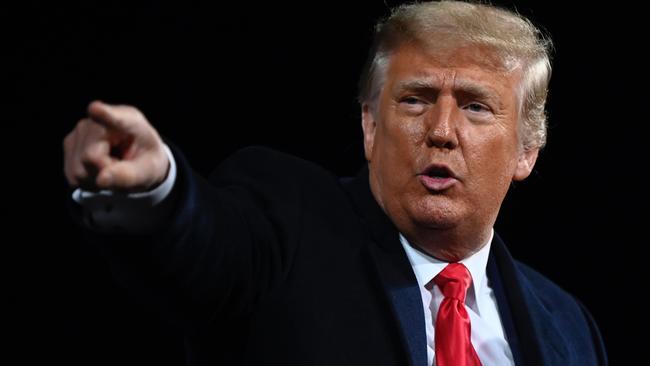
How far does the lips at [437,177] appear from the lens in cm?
168

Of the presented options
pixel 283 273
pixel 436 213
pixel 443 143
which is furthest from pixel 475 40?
pixel 283 273

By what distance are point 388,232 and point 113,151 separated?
0.63 metres

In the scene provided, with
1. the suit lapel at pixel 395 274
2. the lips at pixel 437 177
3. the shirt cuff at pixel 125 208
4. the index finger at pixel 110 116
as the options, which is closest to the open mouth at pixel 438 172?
the lips at pixel 437 177

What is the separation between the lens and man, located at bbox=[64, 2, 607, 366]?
50.7 inches

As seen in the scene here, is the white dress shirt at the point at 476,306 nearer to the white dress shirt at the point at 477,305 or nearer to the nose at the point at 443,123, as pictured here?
the white dress shirt at the point at 477,305

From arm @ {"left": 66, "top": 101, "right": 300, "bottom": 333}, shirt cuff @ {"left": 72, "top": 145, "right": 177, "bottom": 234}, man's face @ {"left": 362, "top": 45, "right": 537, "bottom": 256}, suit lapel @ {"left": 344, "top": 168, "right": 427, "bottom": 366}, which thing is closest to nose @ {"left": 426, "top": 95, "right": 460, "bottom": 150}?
man's face @ {"left": 362, "top": 45, "right": 537, "bottom": 256}

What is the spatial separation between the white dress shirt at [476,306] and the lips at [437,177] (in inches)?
4.3

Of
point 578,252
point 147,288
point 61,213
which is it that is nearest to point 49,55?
point 61,213

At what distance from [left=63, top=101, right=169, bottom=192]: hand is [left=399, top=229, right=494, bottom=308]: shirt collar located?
640mm

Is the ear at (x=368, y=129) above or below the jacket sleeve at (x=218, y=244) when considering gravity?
above

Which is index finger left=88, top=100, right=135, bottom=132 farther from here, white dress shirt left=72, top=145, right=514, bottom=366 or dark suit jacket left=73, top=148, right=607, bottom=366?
white dress shirt left=72, top=145, right=514, bottom=366

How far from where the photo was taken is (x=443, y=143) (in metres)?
1.68

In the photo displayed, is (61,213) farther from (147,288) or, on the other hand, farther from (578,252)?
(578,252)

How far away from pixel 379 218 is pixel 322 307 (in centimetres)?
22
